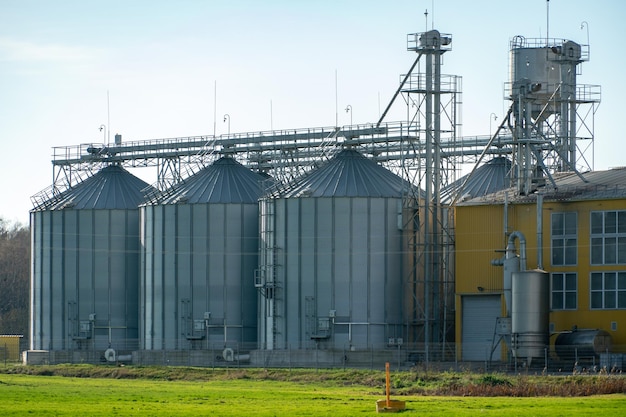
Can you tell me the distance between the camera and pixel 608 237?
85750 mm

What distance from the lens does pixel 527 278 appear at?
84.6 m

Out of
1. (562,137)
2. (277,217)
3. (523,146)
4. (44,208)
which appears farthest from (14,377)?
(562,137)

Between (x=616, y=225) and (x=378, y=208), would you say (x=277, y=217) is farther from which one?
(x=616, y=225)

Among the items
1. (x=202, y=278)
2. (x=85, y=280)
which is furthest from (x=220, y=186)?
(x=85, y=280)

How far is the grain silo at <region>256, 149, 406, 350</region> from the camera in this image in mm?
92688

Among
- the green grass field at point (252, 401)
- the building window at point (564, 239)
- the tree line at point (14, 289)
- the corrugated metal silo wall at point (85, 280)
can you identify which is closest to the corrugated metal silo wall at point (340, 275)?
the building window at point (564, 239)

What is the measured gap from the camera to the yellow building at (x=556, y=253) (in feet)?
281

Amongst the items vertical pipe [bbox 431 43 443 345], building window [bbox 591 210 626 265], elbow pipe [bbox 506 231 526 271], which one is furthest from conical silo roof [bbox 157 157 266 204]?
building window [bbox 591 210 626 265]

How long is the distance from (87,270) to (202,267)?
39.8ft

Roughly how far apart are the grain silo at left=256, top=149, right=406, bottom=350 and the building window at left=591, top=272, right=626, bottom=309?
44.3 feet

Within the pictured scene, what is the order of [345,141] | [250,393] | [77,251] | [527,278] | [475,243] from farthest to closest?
[77,251], [345,141], [475,243], [527,278], [250,393]

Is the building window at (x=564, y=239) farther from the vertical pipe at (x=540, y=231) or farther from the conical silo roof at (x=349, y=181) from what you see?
the conical silo roof at (x=349, y=181)

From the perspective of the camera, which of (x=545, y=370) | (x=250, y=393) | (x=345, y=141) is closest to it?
(x=250, y=393)

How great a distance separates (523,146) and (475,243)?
713 cm
